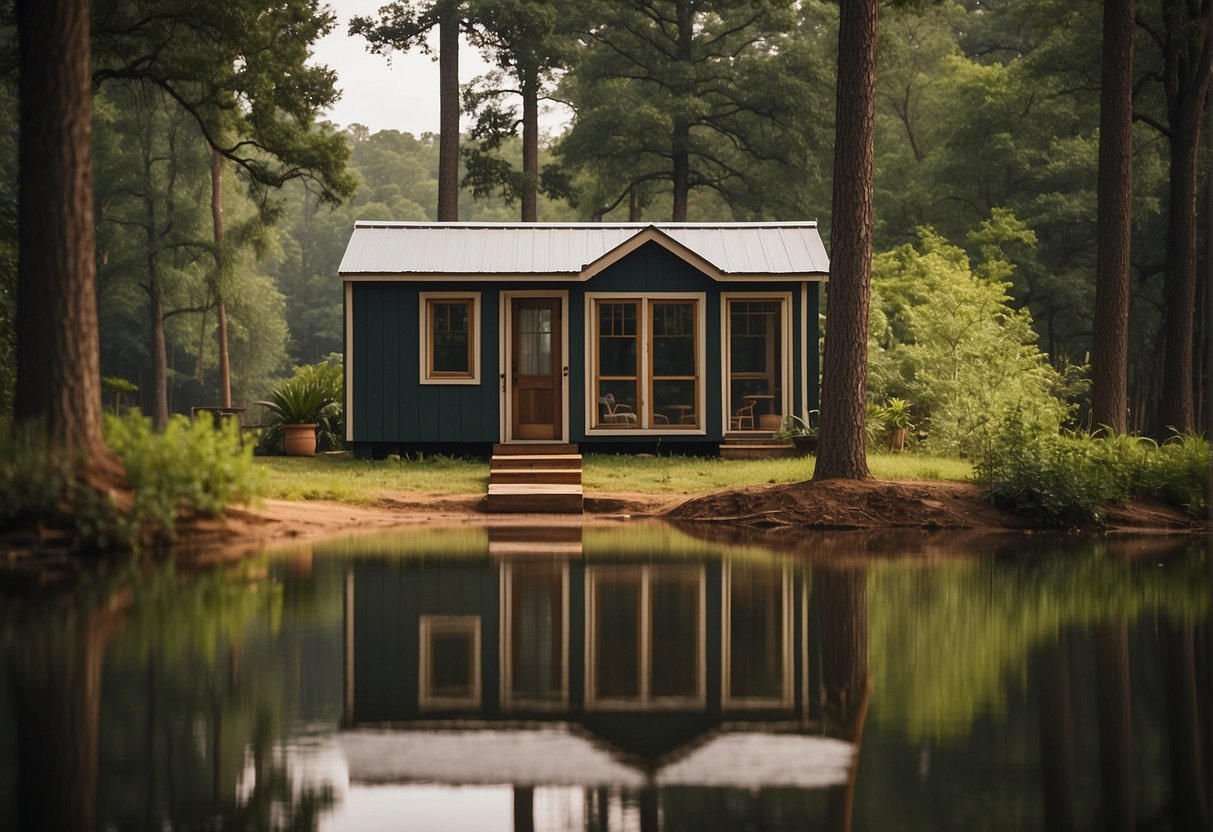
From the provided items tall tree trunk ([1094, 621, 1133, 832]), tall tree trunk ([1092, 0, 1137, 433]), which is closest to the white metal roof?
tall tree trunk ([1092, 0, 1137, 433])

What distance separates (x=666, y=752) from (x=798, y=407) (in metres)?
18.2

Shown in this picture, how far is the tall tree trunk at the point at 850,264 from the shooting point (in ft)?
52.0

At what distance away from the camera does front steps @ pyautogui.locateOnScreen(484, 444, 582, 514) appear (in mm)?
16812

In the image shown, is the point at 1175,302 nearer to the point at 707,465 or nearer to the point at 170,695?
the point at 707,465

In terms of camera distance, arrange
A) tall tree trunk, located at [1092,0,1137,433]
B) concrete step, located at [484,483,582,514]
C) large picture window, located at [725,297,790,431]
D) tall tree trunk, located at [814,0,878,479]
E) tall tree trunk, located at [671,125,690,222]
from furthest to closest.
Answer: tall tree trunk, located at [671,125,690,222] < large picture window, located at [725,297,790,431] < tall tree trunk, located at [1092,0,1137,433] < concrete step, located at [484,483,582,514] < tall tree trunk, located at [814,0,878,479]

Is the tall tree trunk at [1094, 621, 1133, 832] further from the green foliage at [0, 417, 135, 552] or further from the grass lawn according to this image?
the grass lawn

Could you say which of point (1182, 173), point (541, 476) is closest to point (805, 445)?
point (541, 476)

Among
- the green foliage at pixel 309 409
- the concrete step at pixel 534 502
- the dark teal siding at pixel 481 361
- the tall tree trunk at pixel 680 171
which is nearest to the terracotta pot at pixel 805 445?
the dark teal siding at pixel 481 361

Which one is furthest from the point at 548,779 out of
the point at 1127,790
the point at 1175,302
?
the point at 1175,302

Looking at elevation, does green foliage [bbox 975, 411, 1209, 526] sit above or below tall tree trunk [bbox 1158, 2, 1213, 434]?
below

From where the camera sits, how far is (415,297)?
74.1ft

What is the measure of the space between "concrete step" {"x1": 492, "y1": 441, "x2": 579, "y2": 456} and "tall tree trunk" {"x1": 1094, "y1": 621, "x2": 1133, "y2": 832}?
13175mm

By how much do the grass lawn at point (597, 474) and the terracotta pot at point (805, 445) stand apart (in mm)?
634

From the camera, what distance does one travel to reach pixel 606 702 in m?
5.89
